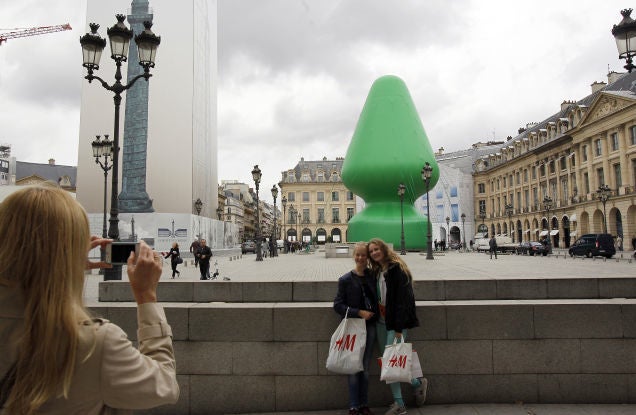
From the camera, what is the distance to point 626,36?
252 inches

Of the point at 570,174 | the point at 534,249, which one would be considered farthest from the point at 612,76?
the point at 534,249

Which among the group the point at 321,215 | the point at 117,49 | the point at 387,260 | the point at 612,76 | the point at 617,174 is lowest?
the point at 387,260

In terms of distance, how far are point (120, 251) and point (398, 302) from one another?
2.68 meters

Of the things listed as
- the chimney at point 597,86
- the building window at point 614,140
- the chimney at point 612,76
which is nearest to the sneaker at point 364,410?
the building window at point 614,140

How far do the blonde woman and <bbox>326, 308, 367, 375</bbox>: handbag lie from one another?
2.65 metres

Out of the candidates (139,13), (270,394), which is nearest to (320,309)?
(270,394)

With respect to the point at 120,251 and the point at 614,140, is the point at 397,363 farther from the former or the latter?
the point at 614,140

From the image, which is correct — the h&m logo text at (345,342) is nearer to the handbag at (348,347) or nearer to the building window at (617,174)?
the handbag at (348,347)

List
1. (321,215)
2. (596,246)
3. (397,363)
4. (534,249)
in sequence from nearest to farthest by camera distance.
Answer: (397,363), (596,246), (534,249), (321,215)

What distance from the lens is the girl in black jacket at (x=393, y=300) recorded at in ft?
12.5

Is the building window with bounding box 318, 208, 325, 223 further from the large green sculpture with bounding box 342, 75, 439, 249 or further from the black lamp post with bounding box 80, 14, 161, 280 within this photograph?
the black lamp post with bounding box 80, 14, 161, 280

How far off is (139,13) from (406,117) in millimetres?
22193

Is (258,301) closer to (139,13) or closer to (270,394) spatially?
(270,394)

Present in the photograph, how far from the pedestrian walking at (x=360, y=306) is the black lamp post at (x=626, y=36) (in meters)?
5.14
